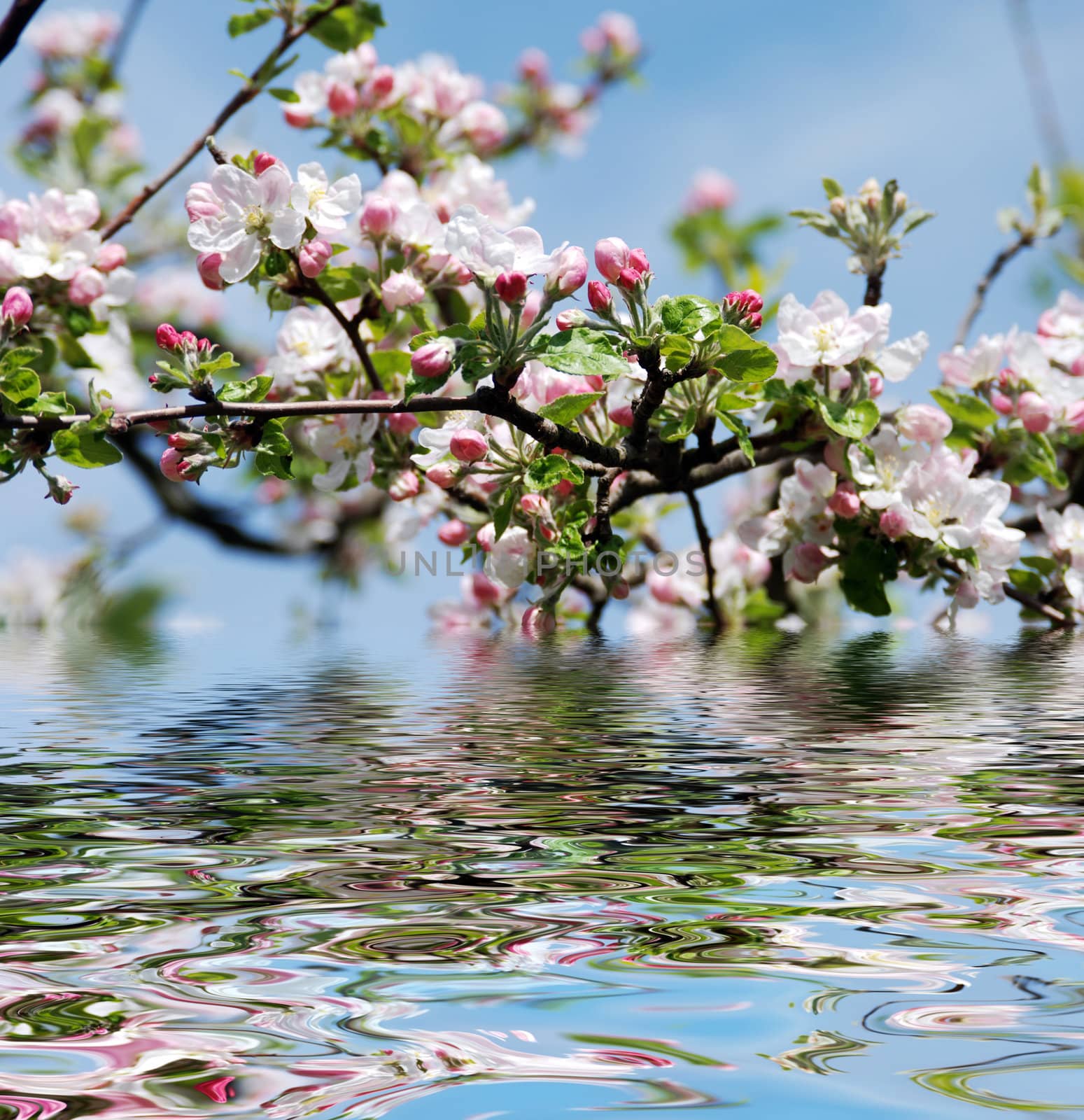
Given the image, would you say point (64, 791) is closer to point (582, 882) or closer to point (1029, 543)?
point (582, 882)

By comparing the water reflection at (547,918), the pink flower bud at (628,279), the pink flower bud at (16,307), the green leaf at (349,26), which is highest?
the green leaf at (349,26)

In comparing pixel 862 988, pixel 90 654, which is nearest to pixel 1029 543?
pixel 90 654

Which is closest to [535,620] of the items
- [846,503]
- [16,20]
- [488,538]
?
[488,538]

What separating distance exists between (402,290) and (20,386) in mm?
449

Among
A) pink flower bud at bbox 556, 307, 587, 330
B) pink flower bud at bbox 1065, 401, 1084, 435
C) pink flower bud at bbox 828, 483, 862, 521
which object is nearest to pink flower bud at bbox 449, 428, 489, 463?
pink flower bud at bbox 556, 307, 587, 330

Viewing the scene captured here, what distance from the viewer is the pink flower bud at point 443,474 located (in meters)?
1.29

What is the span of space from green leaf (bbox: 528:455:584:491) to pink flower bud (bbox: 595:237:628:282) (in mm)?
193

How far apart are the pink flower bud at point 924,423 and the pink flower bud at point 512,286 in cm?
69

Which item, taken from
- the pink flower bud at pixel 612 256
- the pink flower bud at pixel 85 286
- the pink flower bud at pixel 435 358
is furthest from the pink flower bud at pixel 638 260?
the pink flower bud at pixel 85 286

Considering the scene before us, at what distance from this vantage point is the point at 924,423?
1.51m

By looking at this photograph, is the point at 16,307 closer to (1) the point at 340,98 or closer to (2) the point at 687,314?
(2) the point at 687,314

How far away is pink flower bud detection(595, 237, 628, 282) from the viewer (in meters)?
1.07

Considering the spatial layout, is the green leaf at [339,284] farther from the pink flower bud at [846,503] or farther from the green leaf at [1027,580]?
the green leaf at [1027,580]

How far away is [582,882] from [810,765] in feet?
1.10
